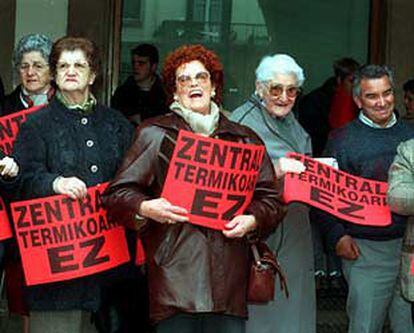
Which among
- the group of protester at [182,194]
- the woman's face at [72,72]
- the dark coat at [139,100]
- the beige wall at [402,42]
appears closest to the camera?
the group of protester at [182,194]

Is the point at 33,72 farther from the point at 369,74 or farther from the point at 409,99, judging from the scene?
the point at 409,99

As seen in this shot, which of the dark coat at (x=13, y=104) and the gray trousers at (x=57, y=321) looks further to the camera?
the dark coat at (x=13, y=104)

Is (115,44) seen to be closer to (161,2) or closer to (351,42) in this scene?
(161,2)

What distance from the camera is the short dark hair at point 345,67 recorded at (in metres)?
8.56

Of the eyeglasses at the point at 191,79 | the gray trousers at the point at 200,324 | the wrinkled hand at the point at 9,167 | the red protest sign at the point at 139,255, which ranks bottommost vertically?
the gray trousers at the point at 200,324

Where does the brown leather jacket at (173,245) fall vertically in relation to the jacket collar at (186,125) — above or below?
below

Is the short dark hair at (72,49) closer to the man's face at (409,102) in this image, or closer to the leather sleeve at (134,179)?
the leather sleeve at (134,179)

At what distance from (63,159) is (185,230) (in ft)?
2.11

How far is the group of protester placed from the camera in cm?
460

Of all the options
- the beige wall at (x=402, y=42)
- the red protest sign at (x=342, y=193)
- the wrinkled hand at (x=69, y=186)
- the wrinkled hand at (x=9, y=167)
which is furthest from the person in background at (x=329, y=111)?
the wrinkled hand at (x=9, y=167)

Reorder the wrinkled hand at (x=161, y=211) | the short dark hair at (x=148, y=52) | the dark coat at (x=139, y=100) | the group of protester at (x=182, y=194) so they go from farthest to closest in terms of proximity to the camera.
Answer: the short dark hair at (x=148, y=52), the dark coat at (x=139, y=100), the group of protester at (x=182, y=194), the wrinkled hand at (x=161, y=211)

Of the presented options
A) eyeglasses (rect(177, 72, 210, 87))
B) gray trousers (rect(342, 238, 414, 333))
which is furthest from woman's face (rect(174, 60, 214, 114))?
gray trousers (rect(342, 238, 414, 333))

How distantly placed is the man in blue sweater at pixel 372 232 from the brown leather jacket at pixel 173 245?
0.88 meters

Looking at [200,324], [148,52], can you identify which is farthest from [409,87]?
[200,324]
